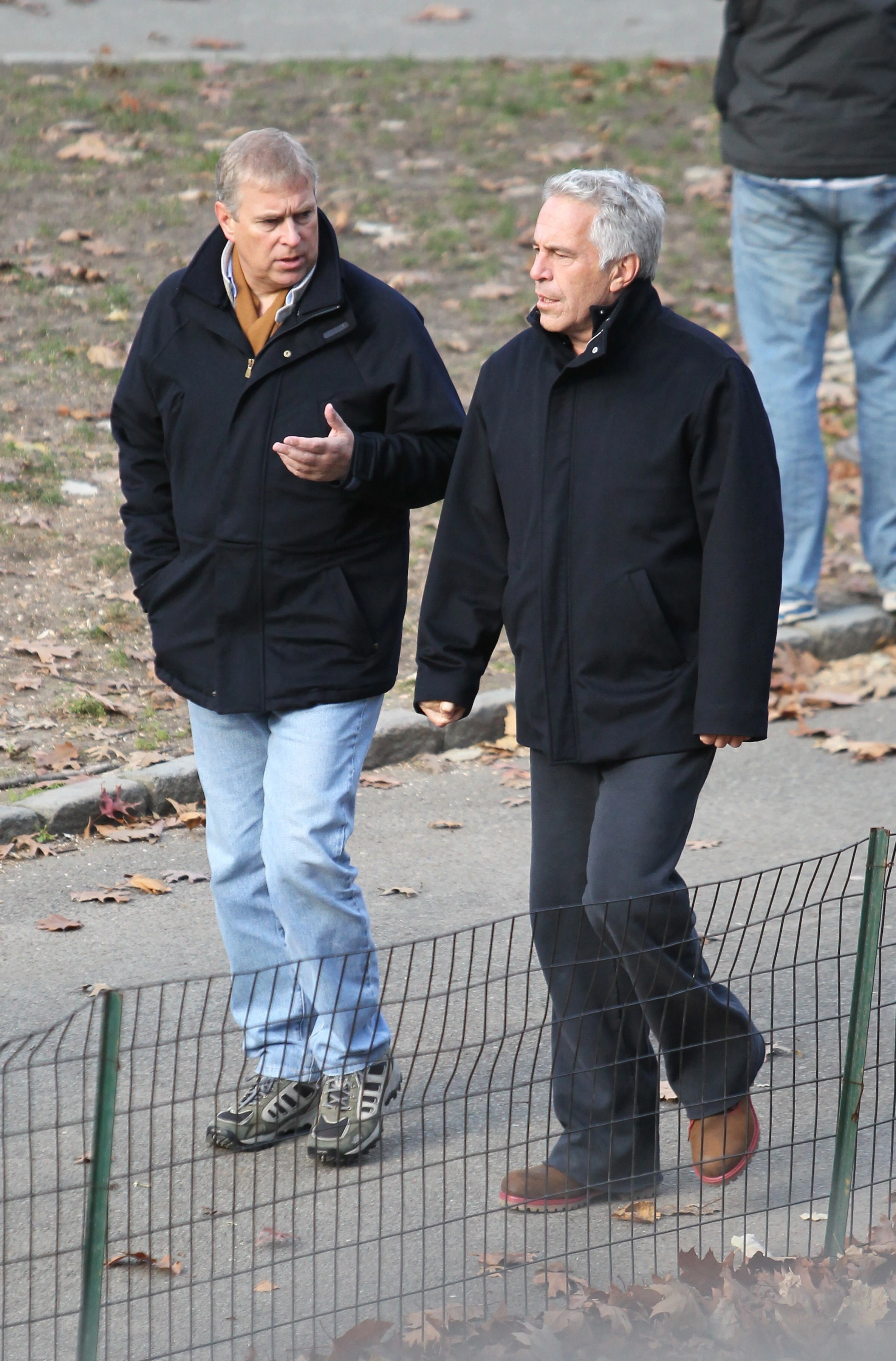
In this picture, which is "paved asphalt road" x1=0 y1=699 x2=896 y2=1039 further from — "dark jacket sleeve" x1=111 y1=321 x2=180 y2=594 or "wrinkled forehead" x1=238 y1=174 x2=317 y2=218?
"wrinkled forehead" x1=238 y1=174 x2=317 y2=218

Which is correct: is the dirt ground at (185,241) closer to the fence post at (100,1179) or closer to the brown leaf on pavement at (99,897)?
the brown leaf on pavement at (99,897)

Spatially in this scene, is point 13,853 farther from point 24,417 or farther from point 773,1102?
point 24,417

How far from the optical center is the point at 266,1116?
4078 millimetres

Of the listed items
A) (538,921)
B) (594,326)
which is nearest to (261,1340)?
(538,921)

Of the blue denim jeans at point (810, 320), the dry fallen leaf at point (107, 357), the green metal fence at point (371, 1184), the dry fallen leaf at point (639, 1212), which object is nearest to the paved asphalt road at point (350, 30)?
the dry fallen leaf at point (107, 357)

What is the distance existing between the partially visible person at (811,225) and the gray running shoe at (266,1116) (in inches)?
158

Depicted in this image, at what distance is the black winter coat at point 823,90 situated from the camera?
6.85 metres

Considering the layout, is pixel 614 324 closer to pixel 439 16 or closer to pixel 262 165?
pixel 262 165

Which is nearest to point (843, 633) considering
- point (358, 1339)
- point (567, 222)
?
point (567, 222)

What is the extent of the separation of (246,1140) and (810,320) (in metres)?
4.60

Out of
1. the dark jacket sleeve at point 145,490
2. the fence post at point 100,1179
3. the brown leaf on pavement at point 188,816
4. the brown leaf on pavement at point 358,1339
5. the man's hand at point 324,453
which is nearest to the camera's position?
the fence post at point 100,1179

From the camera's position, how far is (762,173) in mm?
7039

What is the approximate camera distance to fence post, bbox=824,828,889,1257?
11.1ft

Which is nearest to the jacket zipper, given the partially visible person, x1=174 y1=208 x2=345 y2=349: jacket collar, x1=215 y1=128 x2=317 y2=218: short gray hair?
x1=174 y1=208 x2=345 y2=349: jacket collar
